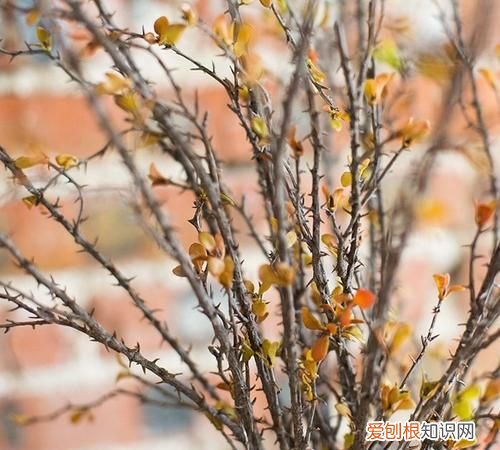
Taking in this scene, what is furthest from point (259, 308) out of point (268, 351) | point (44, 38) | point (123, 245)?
point (123, 245)

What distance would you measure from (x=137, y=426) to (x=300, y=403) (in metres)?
→ 0.40

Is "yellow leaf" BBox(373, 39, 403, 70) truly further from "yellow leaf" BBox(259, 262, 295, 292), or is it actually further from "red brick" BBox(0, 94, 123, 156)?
"red brick" BBox(0, 94, 123, 156)

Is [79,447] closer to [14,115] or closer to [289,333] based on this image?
[14,115]

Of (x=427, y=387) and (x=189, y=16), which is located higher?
(x=189, y=16)

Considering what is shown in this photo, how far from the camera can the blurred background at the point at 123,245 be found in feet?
1.97

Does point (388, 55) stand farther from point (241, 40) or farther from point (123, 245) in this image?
point (123, 245)

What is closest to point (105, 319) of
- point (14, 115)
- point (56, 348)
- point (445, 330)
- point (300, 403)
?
point (56, 348)

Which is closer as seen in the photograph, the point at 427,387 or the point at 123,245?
the point at 427,387

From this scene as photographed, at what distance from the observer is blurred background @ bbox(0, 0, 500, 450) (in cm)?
60

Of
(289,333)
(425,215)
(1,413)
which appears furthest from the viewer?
(1,413)

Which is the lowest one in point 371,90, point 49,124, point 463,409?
point 463,409

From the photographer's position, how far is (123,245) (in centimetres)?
63

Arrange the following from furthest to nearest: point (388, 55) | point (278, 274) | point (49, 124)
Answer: point (49, 124) → point (388, 55) → point (278, 274)

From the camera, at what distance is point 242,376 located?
0.90 ft
